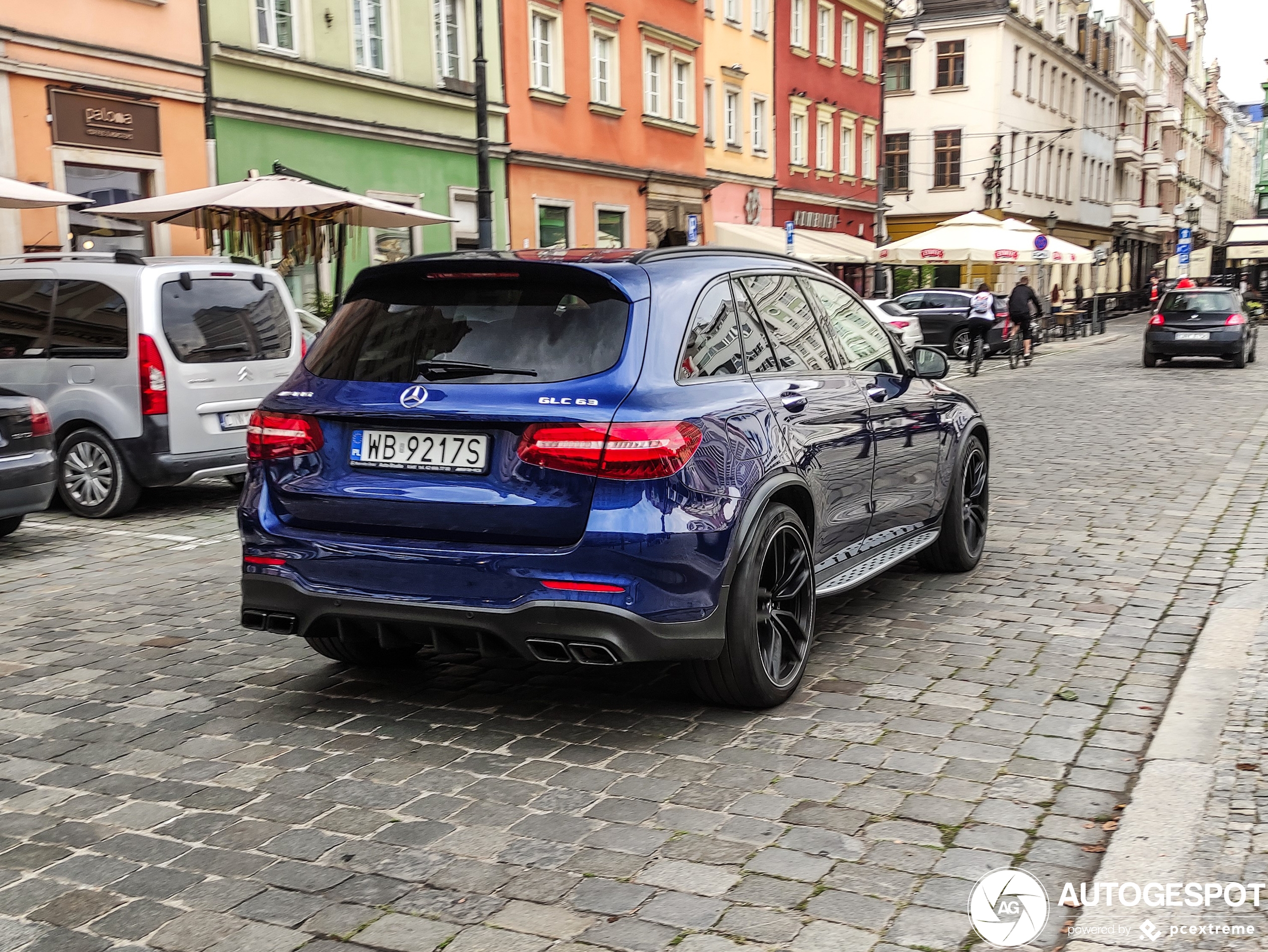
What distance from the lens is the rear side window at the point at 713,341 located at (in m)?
4.97

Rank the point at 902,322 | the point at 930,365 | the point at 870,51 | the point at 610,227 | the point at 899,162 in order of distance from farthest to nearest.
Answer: the point at 899,162 < the point at 870,51 < the point at 610,227 < the point at 902,322 < the point at 930,365

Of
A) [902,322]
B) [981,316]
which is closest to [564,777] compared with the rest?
[902,322]

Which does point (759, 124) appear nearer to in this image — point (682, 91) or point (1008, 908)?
point (682, 91)

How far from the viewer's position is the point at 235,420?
10.9 metres

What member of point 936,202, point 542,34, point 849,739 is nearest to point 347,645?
point 849,739

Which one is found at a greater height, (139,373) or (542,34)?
(542,34)

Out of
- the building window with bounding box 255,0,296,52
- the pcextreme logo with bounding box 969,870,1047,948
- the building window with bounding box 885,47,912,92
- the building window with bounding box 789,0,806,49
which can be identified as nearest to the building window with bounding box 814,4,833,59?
the building window with bounding box 789,0,806,49

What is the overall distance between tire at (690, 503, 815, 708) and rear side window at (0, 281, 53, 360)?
765 cm

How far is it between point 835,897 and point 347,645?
9.28ft

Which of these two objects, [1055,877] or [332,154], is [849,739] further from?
[332,154]

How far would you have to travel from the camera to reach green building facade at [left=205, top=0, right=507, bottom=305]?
19.9 meters

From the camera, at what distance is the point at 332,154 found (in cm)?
2200

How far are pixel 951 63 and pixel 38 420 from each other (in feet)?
180

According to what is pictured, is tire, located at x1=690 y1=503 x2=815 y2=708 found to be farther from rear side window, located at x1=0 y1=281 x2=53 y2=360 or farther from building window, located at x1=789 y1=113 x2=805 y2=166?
building window, located at x1=789 y1=113 x2=805 y2=166
